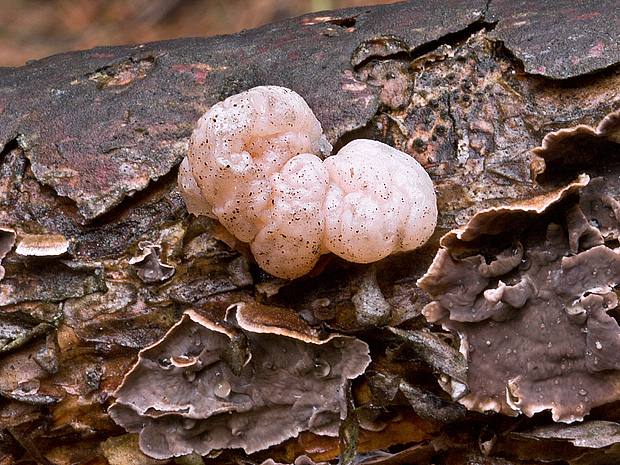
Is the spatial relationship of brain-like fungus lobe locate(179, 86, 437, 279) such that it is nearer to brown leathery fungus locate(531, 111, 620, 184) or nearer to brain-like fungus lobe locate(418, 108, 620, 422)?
brain-like fungus lobe locate(418, 108, 620, 422)

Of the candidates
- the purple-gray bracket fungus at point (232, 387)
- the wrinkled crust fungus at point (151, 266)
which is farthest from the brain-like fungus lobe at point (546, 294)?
the wrinkled crust fungus at point (151, 266)

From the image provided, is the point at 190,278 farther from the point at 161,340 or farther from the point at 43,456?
the point at 43,456

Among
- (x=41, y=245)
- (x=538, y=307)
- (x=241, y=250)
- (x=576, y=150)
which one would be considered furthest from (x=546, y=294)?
(x=41, y=245)

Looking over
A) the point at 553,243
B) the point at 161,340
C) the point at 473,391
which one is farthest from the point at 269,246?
the point at 553,243

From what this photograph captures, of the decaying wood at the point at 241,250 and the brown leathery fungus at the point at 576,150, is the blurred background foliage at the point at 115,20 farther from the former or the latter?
the brown leathery fungus at the point at 576,150

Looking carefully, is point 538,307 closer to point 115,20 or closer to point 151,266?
point 151,266
